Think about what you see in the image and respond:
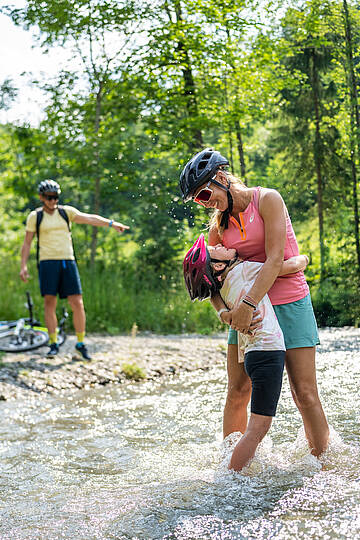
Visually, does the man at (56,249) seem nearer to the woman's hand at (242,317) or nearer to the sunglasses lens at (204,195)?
the sunglasses lens at (204,195)

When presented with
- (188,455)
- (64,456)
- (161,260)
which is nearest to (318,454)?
(188,455)

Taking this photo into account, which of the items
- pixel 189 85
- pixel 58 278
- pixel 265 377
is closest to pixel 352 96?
pixel 189 85

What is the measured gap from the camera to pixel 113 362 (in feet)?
27.3

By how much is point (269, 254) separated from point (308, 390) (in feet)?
2.59

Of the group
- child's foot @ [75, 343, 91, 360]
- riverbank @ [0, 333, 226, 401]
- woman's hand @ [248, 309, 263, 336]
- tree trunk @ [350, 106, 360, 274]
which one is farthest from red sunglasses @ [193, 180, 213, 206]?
tree trunk @ [350, 106, 360, 274]

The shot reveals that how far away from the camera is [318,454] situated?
12.3ft

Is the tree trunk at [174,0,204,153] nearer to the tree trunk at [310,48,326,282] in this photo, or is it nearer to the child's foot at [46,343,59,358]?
the tree trunk at [310,48,326,282]

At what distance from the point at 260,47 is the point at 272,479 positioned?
11249 millimetres

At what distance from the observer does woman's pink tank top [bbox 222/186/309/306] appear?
11.3ft

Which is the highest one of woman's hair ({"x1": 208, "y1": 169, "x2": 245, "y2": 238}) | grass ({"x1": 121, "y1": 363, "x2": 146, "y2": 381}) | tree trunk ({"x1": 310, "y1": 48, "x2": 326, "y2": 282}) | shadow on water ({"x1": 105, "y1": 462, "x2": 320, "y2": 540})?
tree trunk ({"x1": 310, "y1": 48, "x2": 326, "y2": 282})

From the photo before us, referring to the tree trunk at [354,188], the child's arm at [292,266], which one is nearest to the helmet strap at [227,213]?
the child's arm at [292,266]

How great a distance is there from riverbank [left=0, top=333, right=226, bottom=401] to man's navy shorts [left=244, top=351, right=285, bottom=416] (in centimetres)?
402

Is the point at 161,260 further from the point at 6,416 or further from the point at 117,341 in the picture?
the point at 6,416

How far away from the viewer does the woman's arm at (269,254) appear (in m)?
3.31
